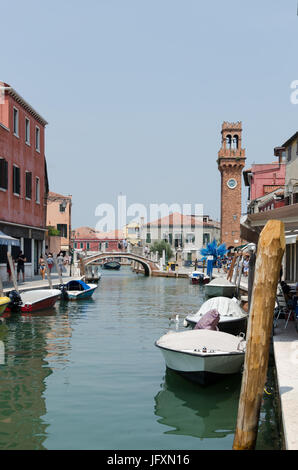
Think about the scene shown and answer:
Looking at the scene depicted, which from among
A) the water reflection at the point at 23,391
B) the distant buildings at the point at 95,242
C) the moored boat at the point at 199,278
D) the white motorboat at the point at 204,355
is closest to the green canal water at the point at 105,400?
the water reflection at the point at 23,391

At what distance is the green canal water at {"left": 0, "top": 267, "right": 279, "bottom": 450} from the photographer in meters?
6.29

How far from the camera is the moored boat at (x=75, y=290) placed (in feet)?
72.6

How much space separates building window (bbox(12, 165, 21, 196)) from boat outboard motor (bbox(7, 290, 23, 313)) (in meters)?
8.50

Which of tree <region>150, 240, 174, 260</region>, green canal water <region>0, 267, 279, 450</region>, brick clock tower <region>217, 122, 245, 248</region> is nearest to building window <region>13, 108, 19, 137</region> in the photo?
green canal water <region>0, 267, 279, 450</region>

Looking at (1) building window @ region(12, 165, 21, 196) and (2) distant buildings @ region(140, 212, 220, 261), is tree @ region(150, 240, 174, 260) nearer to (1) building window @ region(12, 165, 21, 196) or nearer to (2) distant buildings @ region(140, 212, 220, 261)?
(2) distant buildings @ region(140, 212, 220, 261)

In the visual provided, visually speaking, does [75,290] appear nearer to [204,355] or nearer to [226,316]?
[226,316]

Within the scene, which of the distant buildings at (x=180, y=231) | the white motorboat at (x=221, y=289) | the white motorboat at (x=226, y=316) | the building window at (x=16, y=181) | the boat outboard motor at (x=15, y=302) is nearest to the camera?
the white motorboat at (x=226, y=316)

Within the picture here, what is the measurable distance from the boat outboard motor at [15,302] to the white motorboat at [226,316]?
660 centimetres

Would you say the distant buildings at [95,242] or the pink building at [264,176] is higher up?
the pink building at [264,176]

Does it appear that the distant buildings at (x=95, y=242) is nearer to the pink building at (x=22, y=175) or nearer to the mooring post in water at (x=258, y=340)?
the pink building at (x=22, y=175)

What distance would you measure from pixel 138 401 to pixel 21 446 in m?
2.26

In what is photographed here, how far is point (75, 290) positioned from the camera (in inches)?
902

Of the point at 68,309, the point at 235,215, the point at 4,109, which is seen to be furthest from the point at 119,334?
the point at 235,215
